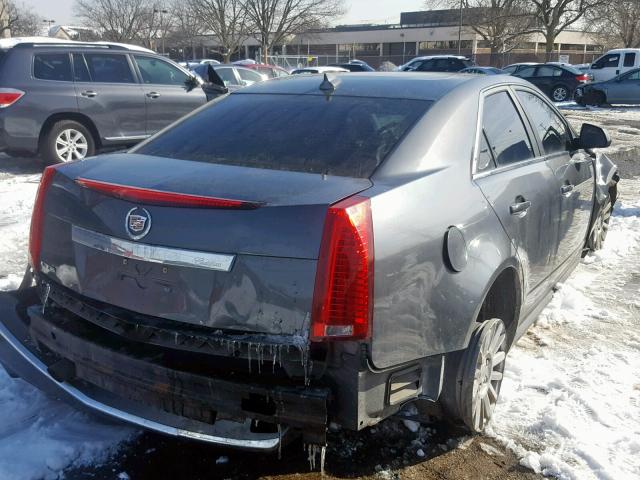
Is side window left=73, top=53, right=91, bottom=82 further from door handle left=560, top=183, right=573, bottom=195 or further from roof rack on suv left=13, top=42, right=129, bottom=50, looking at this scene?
door handle left=560, top=183, right=573, bottom=195

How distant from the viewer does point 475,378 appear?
9.03 feet

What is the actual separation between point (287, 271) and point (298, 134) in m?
1.02

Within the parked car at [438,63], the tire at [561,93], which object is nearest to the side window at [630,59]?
the tire at [561,93]

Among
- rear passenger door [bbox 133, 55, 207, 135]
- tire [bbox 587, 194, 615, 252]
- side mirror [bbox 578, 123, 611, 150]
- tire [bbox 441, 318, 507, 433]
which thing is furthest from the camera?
rear passenger door [bbox 133, 55, 207, 135]

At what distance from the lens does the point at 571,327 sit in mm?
4332

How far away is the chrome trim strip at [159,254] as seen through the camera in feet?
7.44

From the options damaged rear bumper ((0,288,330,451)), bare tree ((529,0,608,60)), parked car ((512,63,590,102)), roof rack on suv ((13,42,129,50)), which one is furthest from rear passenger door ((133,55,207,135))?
bare tree ((529,0,608,60))

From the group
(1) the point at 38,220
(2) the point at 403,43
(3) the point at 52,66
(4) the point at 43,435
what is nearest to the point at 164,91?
(3) the point at 52,66

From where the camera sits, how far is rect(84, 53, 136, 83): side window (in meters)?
9.48

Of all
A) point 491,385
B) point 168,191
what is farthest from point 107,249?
point 491,385

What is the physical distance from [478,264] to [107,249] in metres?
1.51

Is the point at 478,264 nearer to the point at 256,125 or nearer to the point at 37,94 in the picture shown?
the point at 256,125

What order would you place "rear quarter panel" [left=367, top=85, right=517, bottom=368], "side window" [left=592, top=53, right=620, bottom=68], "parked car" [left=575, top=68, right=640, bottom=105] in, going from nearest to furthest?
"rear quarter panel" [left=367, top=85, right=517, bottom=368], "parked car" [left=575, top=68, right=640, bottom=105], "side window" [left=592, top=53, right=620, bottom=68]

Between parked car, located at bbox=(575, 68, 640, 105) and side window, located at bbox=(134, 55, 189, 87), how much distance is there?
57.9ft
